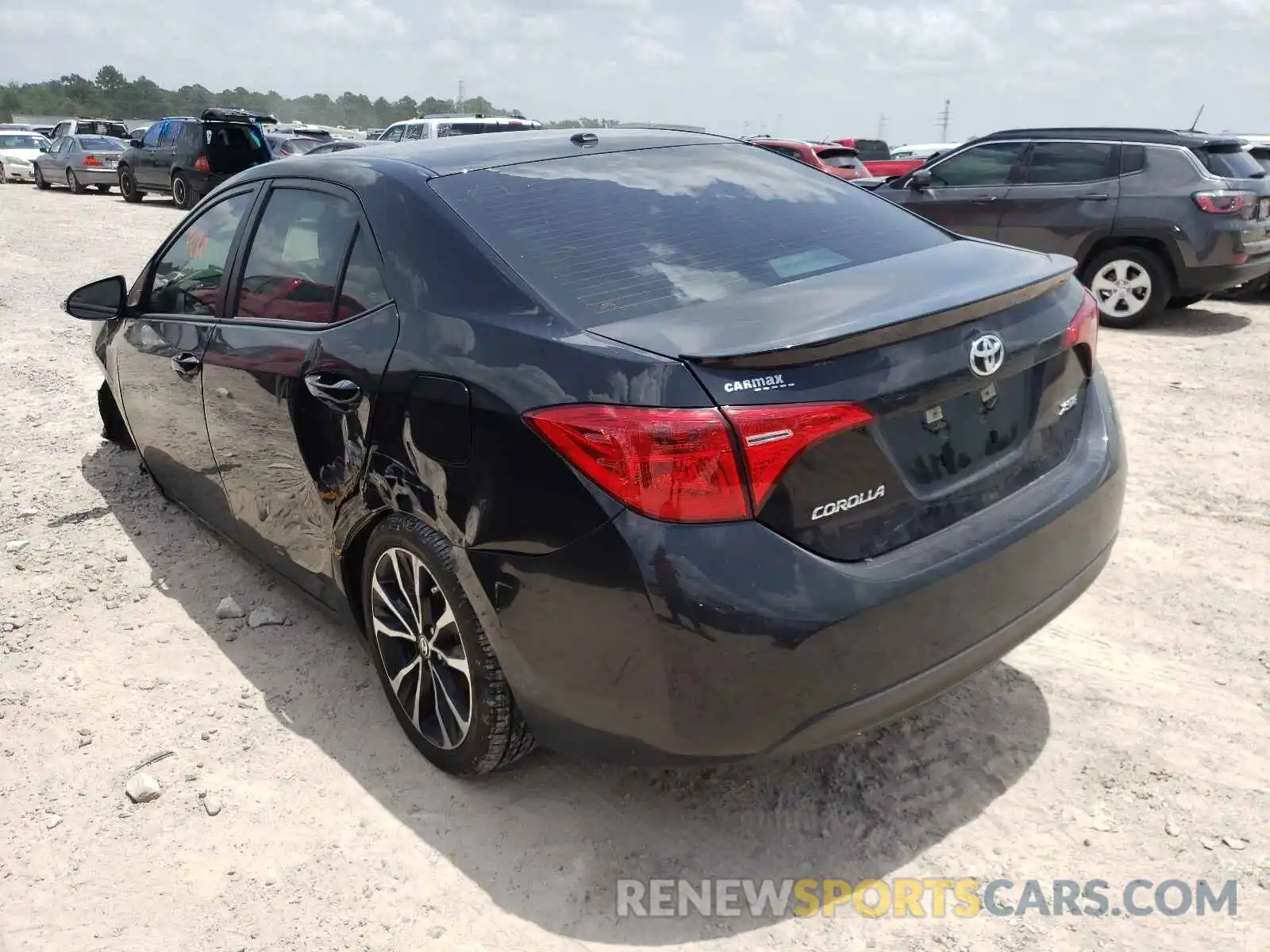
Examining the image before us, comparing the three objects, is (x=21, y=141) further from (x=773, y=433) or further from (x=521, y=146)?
(x=773, y=433)

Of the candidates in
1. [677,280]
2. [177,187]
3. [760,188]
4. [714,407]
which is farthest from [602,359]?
[177,187]

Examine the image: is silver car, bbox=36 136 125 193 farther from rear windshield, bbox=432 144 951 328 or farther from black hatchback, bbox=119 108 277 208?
rear windshield, bbox=432 144 951 328

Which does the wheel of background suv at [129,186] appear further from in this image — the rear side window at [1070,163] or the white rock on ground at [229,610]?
the white rock on ground at [229,610]

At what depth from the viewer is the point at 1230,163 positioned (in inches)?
341

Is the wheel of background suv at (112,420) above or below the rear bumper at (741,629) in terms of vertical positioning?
below

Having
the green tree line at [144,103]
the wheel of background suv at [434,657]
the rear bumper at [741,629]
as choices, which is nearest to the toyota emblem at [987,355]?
the rear bumper at [741,629]

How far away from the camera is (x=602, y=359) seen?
85.0 inches

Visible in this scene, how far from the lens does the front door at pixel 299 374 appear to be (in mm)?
2816

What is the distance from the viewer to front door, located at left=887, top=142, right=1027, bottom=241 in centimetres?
980

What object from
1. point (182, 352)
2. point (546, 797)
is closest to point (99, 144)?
point (182, 352)

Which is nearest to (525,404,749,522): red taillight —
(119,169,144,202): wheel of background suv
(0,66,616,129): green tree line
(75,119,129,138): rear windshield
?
(119,169,144,202): wheel of background suv

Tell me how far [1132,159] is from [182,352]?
27.0 feet

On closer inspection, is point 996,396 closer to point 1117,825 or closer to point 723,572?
point 723,572

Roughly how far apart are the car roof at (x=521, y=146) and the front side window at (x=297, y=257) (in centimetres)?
23
